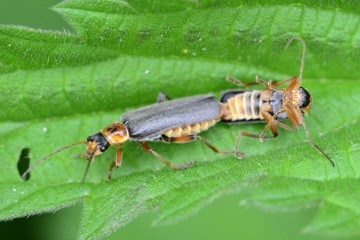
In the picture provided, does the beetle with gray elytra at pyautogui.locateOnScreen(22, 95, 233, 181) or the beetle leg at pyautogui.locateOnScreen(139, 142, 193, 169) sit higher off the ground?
the beetle with gray elytra at pyautogui.locateOnScreen(22, 95, 233, 181)

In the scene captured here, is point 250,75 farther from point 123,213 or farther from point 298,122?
point 123,213

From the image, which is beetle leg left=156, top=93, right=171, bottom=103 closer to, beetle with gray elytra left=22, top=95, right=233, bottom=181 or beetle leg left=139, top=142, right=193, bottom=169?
beetle with gray elytra left=22, top=95, right=233, bottom=181

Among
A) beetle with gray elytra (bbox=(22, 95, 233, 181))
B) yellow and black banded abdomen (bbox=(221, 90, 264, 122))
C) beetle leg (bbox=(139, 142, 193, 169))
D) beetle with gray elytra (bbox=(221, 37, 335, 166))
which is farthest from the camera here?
yellow and black banded abdomen (bbox=(221, 90, 264, 122))

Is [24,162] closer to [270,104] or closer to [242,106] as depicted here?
[242,106]

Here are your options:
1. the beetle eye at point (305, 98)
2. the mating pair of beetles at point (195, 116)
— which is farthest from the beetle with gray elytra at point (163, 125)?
the beetle eye at point (305, 98)

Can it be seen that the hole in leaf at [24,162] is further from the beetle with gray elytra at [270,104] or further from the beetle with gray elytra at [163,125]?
the beetle with gray elytra at [270,104]

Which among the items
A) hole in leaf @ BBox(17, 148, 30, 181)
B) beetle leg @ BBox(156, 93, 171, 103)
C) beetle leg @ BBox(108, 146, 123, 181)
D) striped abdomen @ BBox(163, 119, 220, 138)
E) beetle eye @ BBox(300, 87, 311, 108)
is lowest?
hole in leaf @ BBox(17, 148, 30, 181)

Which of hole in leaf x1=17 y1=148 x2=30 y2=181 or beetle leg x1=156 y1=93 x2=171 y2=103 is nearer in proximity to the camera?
hole in leaf x1=17 y1=148 x2=30 y2=181

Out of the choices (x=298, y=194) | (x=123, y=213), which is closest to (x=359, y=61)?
(x=298, y=194)

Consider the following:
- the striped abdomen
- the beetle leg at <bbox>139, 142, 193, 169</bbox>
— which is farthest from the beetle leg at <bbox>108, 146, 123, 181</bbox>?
the striped abdomen
